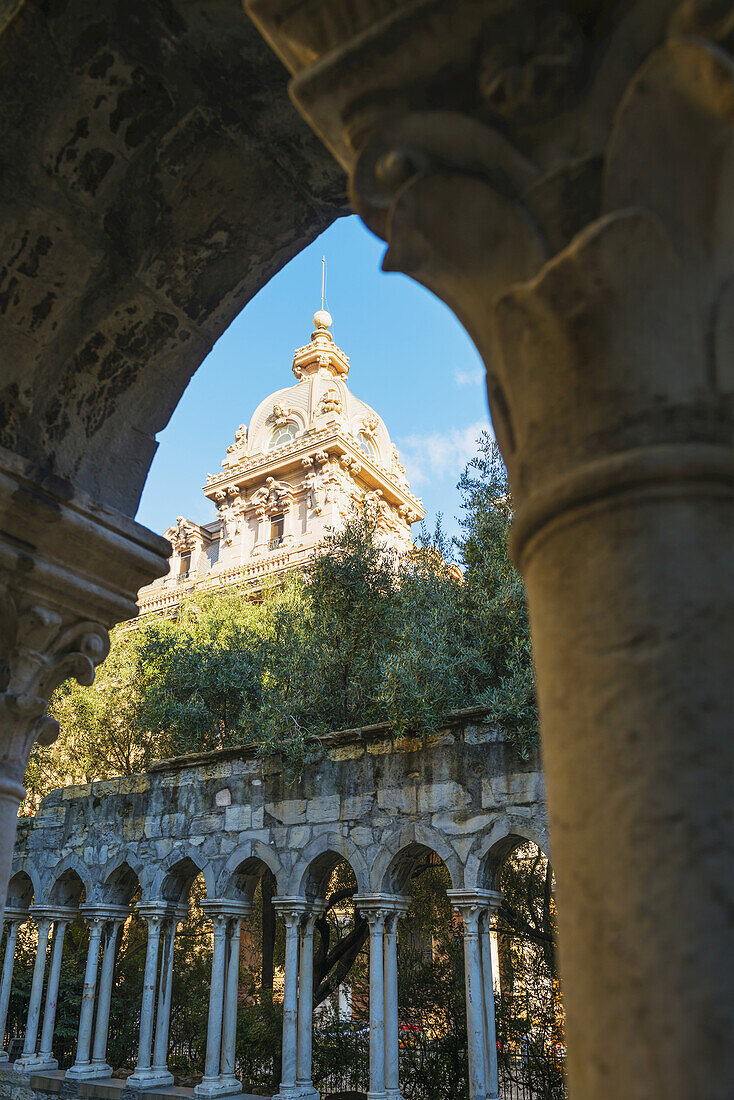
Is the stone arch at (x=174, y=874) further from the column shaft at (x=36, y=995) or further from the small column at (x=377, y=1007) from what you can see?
the small column at (x=377, y=1007)

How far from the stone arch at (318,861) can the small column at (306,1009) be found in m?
0.17

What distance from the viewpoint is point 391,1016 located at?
583 centimetres

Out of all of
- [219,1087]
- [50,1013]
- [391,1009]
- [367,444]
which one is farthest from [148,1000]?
[367,444]

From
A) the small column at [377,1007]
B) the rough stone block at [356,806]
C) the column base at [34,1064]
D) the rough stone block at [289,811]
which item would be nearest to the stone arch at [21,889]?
the column base at [34,1064]

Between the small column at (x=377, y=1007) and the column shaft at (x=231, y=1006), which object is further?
the column shaft at (x=231, y=1006)

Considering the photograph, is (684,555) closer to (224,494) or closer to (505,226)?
(505,226)

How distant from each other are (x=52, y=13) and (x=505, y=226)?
5.47ft

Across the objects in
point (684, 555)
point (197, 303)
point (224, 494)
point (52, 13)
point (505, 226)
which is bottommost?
point (684, 555)

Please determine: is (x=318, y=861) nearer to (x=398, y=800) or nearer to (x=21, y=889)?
(x=398, y=800)

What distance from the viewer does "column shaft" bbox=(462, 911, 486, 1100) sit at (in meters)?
5.27

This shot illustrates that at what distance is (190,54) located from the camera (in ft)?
7.16

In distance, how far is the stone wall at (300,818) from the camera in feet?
19.1

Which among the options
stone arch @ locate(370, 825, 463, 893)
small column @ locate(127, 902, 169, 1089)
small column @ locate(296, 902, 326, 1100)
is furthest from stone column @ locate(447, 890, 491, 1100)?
small column @ locate(127, 902, 169, 1089)

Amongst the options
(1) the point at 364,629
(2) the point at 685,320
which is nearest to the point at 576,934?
(2) the point at 685,320
